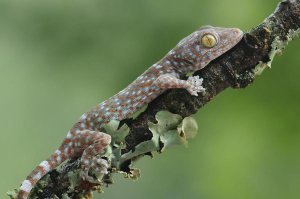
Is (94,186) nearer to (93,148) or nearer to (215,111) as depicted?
(93,148)

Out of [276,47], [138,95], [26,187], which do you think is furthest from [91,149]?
[276,47]

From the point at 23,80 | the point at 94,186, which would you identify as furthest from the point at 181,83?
the point at 23,80

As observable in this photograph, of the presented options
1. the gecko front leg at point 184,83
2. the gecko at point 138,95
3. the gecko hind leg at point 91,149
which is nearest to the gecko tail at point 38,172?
the gecko at point 138,95

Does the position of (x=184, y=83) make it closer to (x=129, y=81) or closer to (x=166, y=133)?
(x=166, y=133)

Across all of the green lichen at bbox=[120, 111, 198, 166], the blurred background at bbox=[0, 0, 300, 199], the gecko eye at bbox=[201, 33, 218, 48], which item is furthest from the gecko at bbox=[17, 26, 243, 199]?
the blurred background at bbox=[0, 0, 300, 199]

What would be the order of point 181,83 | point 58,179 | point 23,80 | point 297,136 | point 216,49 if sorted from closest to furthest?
point 58,179
point 181,83
point 216,49
point 297,136
point 23,80

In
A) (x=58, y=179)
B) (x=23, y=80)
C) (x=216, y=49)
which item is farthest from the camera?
(x=23, y=80)
